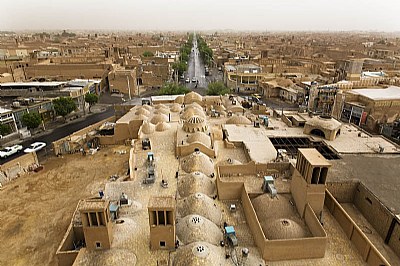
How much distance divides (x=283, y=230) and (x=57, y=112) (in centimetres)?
4025

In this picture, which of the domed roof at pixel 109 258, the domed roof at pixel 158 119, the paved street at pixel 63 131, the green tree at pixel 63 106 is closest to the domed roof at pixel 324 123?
the domed roof at pixel 158 119

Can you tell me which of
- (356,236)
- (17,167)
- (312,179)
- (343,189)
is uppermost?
(312,179)

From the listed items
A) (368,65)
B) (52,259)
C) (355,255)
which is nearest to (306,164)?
(355,255)

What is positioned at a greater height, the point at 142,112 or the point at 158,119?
the point at 142,112

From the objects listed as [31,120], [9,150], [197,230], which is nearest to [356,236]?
[197,230]

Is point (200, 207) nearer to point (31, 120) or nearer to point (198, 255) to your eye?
point (198, 255)

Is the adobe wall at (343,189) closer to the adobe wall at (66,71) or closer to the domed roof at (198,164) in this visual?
the domed roof at (198,164)

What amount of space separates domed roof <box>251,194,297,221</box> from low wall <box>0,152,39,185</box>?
27.1 meters

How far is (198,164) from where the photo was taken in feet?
87.8

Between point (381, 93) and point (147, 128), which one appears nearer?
point (147, 128)

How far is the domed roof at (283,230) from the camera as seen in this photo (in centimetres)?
1828

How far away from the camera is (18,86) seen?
5362 centimetres

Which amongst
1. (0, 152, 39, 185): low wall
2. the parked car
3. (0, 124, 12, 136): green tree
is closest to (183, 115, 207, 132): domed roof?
(0, 152, 39, 185): low wall

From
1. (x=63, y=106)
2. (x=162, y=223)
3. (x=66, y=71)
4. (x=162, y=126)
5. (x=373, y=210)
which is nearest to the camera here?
(x=162, y=223)
